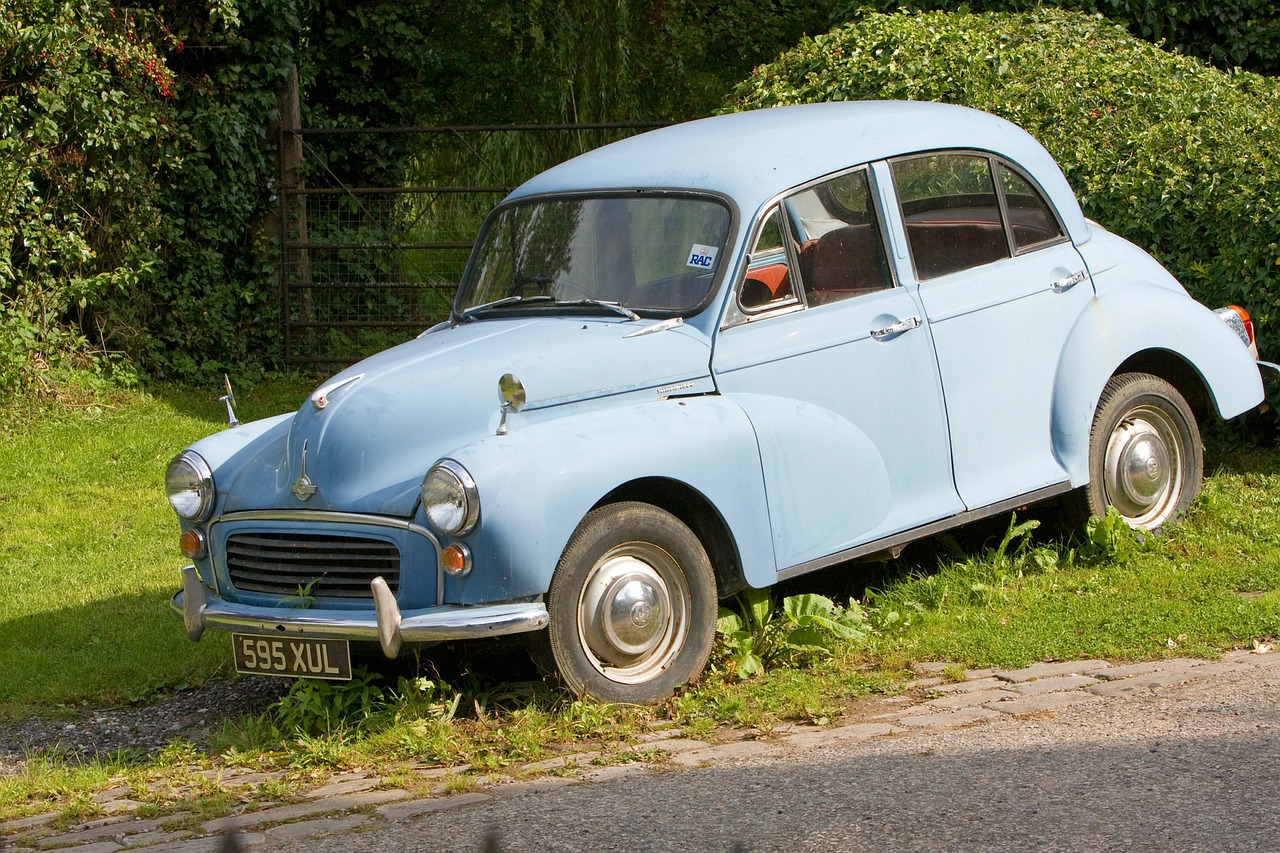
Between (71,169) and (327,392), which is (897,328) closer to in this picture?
(327,392)

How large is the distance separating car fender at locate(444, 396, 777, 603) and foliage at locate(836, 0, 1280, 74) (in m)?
8.02

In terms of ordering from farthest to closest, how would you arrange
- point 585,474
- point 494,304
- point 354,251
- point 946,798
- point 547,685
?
1. point 354,251
2. point 494,304
3. point 547,685
4. point 585,474
5. point 946,798

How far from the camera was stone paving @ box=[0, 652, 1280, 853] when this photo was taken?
14.1ft

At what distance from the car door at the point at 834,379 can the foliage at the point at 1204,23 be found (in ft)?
22.9

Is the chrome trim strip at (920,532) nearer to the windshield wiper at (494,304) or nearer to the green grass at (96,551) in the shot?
the windshield wiper at (494,304)

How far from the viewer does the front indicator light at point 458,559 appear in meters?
4.82

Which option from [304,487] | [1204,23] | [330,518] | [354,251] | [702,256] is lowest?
[330,518]

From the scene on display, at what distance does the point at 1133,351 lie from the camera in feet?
21.6

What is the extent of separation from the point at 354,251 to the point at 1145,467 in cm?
913

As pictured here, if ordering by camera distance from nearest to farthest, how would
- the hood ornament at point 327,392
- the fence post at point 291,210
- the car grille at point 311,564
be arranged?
1. the car grille at point 311,564
2. the hood ornament at point 327,392
3. the fence post at point 291,210

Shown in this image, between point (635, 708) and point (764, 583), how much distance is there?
2.34 ft

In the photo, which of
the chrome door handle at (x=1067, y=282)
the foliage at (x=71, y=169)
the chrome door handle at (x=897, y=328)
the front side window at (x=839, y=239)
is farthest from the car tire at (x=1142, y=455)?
the foliage at (x=71, y=169)

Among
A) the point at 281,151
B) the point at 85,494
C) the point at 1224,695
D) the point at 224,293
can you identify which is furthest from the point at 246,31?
the point at 1224,695

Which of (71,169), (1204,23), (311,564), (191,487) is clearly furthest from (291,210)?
(311,564)
